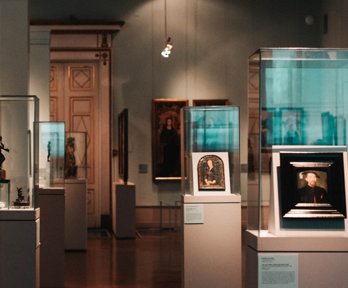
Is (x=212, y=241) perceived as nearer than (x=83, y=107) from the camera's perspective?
Yes

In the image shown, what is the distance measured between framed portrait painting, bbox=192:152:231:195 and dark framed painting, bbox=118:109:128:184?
26.1 feet

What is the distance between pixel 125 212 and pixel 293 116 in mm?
13070

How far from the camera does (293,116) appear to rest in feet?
22.1

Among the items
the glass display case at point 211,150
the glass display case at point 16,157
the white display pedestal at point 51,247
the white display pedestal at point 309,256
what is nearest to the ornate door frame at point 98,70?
the white display pedestal at point 51,247

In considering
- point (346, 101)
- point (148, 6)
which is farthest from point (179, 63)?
point (346, 101)

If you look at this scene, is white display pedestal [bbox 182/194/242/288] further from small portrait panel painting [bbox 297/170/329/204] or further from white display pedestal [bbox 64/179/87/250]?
white display pedestal [bbox 64/179/87/250]

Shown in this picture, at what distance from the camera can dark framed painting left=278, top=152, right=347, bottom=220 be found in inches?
262

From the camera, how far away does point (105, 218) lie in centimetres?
2191

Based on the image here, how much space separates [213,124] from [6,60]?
3975 millimetres

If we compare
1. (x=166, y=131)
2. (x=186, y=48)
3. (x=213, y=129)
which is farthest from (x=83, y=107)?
(x=213, y=129)

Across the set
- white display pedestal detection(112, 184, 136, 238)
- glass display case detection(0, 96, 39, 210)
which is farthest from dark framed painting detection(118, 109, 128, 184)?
glass display case detection(0, 96, 39, 210)

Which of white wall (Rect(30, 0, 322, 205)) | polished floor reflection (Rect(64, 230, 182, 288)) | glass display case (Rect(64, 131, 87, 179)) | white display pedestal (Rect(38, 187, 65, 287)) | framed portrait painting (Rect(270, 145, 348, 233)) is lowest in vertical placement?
polished floor reflection (Rect(64, 230, 182, 288))

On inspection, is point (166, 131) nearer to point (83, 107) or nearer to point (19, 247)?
point (83, 107)

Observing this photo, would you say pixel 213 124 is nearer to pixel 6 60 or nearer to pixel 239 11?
pixel 6 60
